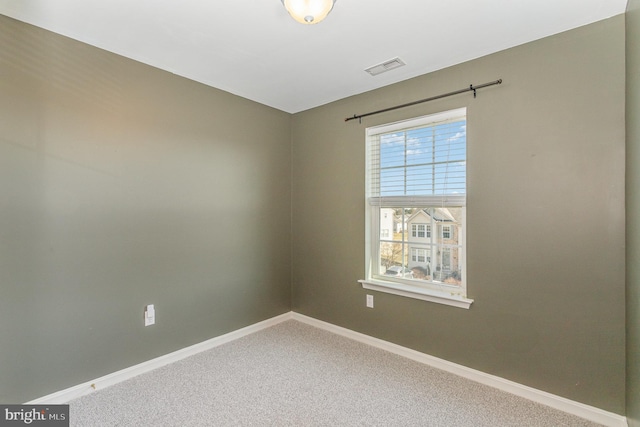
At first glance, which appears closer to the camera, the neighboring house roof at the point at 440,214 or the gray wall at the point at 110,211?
the gray wall at the point at 110,211

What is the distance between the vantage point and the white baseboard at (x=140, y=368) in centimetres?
194

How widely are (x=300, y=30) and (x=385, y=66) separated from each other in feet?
2.59

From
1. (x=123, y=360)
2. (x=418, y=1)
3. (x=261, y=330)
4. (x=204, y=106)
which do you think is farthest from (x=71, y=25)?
(x=261, y=330)

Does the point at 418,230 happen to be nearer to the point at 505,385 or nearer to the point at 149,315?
the point at 505,385

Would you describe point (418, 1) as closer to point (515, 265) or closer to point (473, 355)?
point (515, 265)

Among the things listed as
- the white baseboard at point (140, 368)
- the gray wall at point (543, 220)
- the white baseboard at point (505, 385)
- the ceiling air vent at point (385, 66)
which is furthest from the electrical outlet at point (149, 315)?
the ceiling air vent at point (385, 66)

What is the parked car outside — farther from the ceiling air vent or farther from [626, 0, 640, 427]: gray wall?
the ceiling air vent

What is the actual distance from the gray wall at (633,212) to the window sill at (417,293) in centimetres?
84

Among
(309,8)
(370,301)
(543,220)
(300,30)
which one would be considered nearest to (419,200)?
(543,220)

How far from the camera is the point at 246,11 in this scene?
1741mm

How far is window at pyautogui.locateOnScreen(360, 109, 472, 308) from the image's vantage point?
2.36m

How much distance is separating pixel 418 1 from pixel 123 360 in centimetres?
307

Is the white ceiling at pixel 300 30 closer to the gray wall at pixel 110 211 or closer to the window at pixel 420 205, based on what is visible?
the gray wall at pixel 110 211

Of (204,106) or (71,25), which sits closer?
(71,25)
